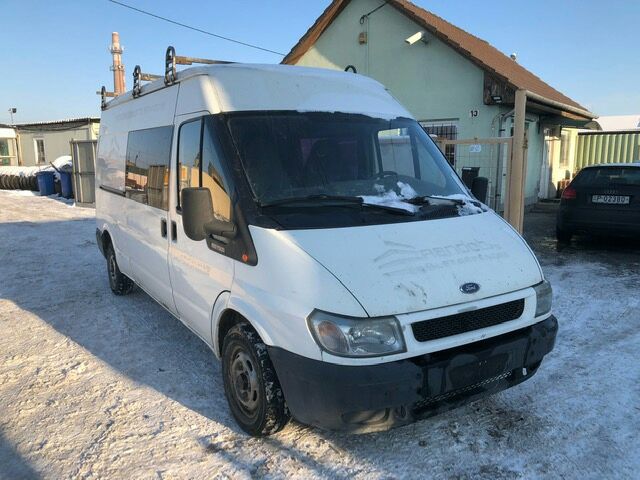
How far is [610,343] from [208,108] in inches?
158

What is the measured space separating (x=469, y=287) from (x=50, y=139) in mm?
29322

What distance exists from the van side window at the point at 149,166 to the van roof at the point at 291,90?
58cm

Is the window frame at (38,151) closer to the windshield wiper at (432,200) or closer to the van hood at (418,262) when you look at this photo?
the windshield wiper at (432,200)

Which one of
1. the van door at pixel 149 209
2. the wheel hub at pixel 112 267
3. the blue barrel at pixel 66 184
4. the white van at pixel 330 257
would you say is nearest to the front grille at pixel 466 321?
the white van at pixel 330 257

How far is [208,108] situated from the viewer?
11.5 feet

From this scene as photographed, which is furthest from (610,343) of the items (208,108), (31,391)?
(31,391)

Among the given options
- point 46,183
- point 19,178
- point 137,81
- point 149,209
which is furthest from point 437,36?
point 19,178

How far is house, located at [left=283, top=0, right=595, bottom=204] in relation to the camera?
12250 millimetres

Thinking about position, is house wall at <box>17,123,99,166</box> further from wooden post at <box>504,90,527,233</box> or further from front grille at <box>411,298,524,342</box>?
front grille at <box>411,298,524,342</box>

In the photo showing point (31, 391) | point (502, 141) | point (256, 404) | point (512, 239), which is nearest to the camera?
point (256, 404)

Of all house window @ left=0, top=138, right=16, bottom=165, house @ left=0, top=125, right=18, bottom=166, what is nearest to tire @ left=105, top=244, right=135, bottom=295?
house @ left=0, top=125, right=18, bottom=166

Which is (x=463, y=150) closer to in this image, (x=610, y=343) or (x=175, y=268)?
(x=610, y=343)

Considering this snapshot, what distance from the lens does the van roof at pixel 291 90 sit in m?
3.55

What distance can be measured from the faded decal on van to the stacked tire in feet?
71.9
